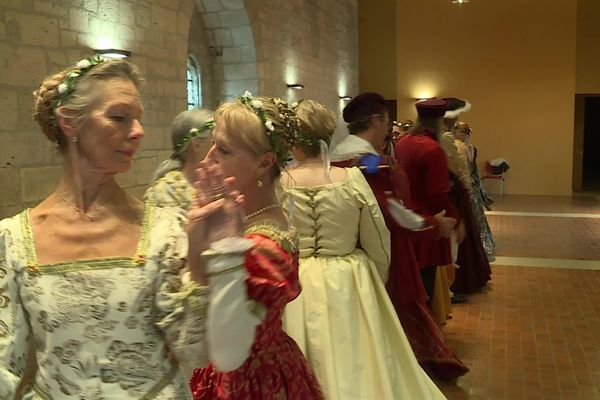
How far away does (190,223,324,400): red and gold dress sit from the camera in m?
1.50

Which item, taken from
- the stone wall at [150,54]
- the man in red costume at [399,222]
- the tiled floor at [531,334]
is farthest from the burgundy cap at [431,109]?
the stone wall at [150,54]

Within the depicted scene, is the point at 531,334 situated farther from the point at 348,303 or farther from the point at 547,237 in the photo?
the point at 547,237

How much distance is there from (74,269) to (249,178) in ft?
1.96

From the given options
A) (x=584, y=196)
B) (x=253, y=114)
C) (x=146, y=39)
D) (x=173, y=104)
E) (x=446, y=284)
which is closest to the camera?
(x=253, y=114)

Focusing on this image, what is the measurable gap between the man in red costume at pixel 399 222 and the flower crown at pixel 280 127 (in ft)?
3.83

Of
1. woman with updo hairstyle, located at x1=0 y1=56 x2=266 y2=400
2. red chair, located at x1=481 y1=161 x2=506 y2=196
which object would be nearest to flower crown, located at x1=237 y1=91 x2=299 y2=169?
woman with updo hairstyle, located at x1=0 y1=56 x2=266 y2=400

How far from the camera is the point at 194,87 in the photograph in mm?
7098

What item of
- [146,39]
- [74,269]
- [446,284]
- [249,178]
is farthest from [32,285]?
[146,39]

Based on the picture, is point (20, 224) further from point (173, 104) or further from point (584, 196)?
point (584, 196)

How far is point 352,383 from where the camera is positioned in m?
2.34

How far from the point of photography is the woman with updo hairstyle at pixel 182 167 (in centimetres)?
237

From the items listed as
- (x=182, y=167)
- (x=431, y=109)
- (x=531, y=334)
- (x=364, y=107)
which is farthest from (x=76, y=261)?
(x=531, y=334)

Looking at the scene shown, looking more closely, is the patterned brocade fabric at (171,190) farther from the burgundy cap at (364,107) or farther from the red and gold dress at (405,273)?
the burgundy cap at (364,107)

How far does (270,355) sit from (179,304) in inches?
21.6
